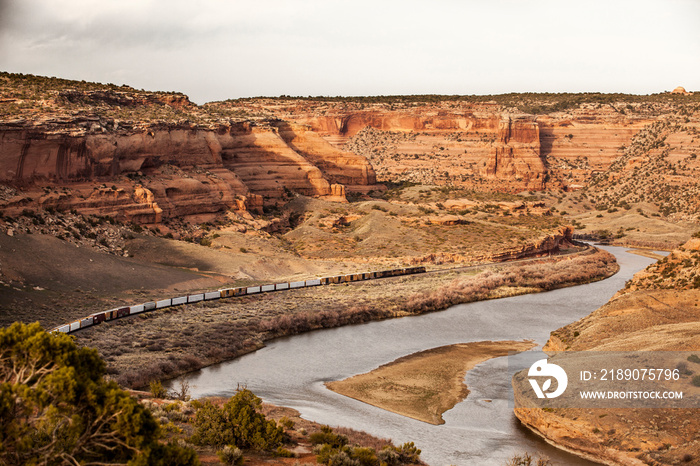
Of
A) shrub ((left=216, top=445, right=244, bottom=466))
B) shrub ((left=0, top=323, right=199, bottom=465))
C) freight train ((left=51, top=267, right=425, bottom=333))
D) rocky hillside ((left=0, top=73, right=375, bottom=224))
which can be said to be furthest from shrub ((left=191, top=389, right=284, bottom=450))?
rocky hillside ((left=0, top=73, right=375, bottom=224))

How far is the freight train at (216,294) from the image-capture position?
1316 inches

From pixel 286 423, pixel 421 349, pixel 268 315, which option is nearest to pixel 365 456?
pixel 286 423

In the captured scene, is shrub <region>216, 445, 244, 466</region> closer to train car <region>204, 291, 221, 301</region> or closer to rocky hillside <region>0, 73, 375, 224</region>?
train car <region>204, 291, 221, 301</region>

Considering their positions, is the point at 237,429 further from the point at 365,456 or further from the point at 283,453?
the point at 365,456

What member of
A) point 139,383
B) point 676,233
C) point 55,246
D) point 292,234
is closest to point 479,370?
point 139,383

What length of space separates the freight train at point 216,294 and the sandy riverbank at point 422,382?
12.2m

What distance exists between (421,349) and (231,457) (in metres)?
19.8

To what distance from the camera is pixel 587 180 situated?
377 feet

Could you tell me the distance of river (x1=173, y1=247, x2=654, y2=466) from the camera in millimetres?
23312

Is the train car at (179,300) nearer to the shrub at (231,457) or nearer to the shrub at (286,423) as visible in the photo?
the shrub at (286,423)

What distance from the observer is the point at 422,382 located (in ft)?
99.0

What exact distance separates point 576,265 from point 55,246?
4246 centimetres

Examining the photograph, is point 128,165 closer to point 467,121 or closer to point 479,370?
point 479,370

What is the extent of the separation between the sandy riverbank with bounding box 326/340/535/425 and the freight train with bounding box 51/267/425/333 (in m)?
12.2
